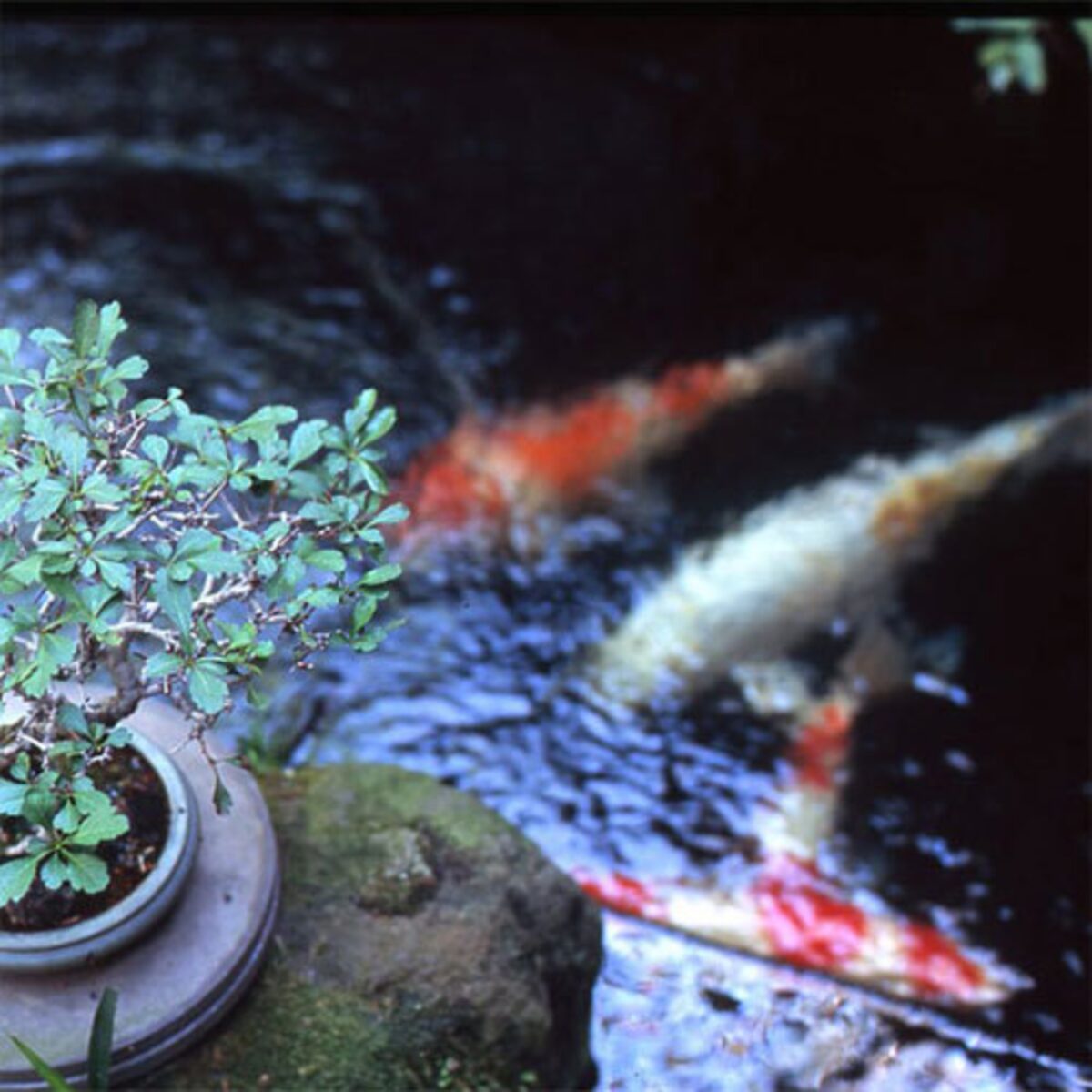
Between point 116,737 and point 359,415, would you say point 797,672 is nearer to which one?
point 359,415

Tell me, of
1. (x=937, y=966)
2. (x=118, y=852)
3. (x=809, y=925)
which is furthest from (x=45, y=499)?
(x=937, y=966)

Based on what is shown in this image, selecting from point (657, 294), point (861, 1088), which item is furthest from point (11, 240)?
point (861, 1088)

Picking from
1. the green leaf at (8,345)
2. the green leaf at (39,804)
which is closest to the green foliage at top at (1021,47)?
the green leaf at (8,345)

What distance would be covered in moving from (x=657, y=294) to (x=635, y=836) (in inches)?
105

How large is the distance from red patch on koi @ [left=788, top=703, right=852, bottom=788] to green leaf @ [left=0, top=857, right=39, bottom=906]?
2.46 meters

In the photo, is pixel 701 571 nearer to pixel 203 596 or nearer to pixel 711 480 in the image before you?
pixel 711 480

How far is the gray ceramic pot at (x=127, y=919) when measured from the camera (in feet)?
8.09

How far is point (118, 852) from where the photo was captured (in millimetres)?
2621

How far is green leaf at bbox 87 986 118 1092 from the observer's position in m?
2.45

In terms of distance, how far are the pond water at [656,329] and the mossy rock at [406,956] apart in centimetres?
44

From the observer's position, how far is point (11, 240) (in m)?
5.50

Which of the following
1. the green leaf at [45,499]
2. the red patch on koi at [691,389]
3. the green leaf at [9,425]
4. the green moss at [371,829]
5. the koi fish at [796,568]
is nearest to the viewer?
the green leaf at [45,499]

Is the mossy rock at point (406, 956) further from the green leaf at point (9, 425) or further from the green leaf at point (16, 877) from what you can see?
the green leaf at point (9, 425)

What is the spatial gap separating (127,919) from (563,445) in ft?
9.28
